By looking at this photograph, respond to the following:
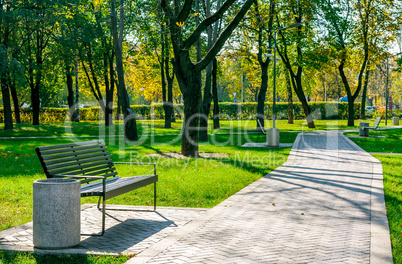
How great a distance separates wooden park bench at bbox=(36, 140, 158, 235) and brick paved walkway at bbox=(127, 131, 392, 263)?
40.6 inches

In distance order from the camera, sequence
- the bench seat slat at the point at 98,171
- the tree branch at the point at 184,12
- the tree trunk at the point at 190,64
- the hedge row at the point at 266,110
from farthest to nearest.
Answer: the hedge row at the point at 266,110 < the tree trunk at the point at 190,64 < the tree branch at the point at 184,12 < the bench seat slat at the point at 98,171

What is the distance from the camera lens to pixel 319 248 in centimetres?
515

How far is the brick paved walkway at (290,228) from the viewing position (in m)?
4.86

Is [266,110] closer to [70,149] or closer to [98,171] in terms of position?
[98,171]

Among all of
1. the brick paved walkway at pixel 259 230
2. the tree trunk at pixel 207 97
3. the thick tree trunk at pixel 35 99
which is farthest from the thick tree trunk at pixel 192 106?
the thick tree trunk at pixel 35 99

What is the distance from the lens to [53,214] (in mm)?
4996

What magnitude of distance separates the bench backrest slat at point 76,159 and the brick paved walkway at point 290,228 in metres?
1.83

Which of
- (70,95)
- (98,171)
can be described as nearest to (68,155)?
(98,171)

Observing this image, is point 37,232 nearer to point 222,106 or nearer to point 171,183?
point 171,183

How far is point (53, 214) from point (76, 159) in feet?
5.80

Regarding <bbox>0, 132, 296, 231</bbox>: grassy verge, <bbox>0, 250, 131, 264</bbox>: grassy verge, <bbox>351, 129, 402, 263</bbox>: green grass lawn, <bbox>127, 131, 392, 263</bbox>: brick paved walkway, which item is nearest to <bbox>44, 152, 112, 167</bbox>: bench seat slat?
<bbox>0, 132, 296, 231</bbox>: grassy verge

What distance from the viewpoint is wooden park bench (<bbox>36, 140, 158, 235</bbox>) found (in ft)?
19.2

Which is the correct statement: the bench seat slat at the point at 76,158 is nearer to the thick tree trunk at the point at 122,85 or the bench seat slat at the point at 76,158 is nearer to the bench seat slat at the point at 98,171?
the bench seat slat at the point at 98,171

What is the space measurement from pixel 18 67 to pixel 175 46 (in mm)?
9745
